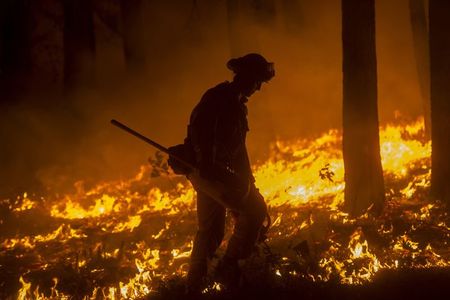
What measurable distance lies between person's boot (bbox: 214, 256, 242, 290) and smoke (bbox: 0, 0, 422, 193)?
20.6 ft

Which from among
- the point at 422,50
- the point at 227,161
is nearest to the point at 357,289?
the point at 227,161

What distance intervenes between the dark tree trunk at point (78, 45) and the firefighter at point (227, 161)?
947 cm

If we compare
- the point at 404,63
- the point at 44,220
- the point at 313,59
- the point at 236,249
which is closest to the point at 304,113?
the point at 313,59

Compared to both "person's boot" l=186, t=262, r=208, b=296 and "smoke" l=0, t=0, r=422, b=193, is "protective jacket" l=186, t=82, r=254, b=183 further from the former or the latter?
"smoke" l=0, t=0, r=422, b=193

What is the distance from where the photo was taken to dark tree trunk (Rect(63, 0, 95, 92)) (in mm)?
13422

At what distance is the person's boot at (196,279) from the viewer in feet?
16.2

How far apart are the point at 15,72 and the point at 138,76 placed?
327 cm

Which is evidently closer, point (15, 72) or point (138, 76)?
point (15, 72)

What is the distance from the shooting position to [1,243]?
774 cm

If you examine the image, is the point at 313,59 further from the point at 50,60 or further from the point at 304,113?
the point at 50,60

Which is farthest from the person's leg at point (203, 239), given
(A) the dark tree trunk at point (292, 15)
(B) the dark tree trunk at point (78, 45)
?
(A) the dark tree trunk at point (292, 15)

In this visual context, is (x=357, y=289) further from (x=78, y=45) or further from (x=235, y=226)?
(x=78, y=45)

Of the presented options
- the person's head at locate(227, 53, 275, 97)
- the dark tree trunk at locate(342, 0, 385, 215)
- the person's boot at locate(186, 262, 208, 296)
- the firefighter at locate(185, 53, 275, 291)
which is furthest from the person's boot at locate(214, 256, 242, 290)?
the dark tree trunk at locate(342, 0, 385, 215)

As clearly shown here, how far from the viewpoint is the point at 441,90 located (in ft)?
22.8
